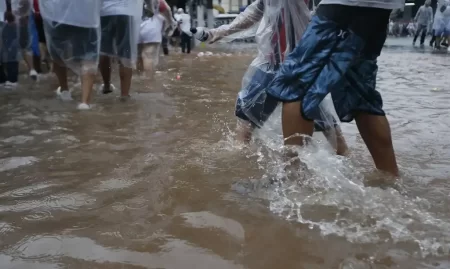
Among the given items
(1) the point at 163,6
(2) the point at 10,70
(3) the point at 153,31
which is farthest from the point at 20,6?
(1) the point at 163,6

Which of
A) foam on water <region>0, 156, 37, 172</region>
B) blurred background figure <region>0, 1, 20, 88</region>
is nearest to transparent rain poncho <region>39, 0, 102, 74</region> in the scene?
blurred background figure <region>0, 1, 20, 88</region>

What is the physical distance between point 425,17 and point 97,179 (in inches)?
647

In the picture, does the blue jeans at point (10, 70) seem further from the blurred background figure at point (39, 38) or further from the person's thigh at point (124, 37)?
the person's thigh at point (124, 37)

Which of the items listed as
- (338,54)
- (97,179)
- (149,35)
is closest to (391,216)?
(338,54)

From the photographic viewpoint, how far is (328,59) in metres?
2.19

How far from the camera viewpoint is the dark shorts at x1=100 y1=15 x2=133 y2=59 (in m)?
4.93

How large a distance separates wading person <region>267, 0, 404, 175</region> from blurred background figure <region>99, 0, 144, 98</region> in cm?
299

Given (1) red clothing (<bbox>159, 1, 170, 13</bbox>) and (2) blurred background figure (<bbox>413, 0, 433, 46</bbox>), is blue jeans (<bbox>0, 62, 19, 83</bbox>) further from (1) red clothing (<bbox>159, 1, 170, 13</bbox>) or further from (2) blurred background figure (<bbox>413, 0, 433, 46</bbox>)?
(2) blurred background figure (<bbox>413, 0, 433, 46</bbox>)

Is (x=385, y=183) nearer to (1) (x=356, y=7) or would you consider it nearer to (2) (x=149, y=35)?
(1) (x=356, y=7)

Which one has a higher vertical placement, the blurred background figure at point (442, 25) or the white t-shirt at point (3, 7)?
the white t-shirt at point (3, 7)

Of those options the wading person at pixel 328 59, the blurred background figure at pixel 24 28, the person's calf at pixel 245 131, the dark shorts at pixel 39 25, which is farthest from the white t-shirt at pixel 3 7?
the wading person at pixel 328 59

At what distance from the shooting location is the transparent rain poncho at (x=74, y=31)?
454 centimetres

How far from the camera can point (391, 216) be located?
77.5 inches

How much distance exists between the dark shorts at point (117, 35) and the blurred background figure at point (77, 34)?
0.92ft
